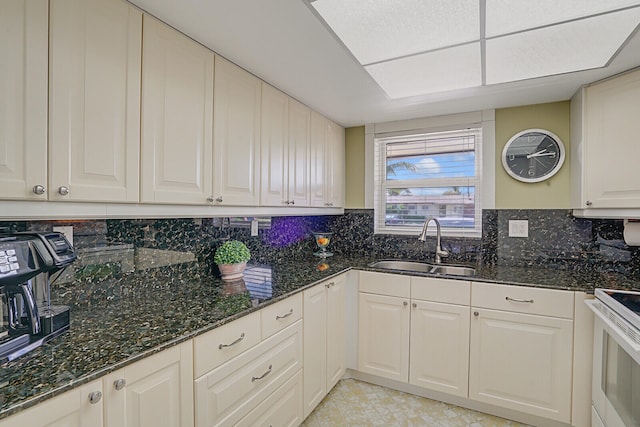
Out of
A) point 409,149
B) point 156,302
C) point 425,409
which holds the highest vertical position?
point 409,149

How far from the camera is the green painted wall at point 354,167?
3.05 metres

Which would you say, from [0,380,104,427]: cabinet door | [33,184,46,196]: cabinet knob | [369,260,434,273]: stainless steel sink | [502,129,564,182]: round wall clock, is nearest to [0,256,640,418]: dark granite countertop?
[0,380,104,427]: cabinet door

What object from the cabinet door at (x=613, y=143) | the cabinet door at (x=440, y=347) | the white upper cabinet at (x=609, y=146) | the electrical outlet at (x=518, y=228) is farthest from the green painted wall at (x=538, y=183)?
the cabinet door at (x=440, y=347)

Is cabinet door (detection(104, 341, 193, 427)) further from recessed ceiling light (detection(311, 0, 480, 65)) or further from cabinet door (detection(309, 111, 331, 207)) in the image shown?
cabinet door (detection(309, 111, 331, 207))

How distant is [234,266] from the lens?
1894mm

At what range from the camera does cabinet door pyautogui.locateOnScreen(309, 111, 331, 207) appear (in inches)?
98.4

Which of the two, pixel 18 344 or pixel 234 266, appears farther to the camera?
pixel 234 266

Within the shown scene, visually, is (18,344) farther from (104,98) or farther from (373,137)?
(373,137)

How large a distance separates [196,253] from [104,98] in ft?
3.22

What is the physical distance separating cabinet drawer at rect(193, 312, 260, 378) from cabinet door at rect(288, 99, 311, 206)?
38.3 inches

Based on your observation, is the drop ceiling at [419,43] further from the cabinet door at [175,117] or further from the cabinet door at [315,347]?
the cabinet door at [315,347]

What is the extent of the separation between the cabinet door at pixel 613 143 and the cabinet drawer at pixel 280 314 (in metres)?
1.93

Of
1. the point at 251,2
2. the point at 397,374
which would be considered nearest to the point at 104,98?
the point at 251,2

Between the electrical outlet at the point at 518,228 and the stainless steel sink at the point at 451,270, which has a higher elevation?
the electrical outlet at the point at 518,228
